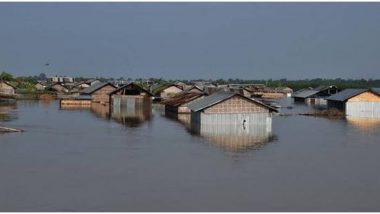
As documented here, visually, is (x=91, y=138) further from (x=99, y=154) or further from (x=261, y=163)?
(x=261, y=163)

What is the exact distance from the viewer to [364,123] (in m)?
26.3

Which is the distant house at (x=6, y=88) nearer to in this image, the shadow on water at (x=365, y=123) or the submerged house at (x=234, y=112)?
the submerged house at (x=234, y=112)

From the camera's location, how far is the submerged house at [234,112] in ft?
70.7

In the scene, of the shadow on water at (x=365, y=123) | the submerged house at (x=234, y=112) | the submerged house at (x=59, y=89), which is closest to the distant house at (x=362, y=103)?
the shadow on water at (x=365, y=123)

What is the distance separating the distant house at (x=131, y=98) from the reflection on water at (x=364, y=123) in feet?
40.8

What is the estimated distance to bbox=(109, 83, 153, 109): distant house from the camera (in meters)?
35.4

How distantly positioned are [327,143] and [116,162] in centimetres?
764

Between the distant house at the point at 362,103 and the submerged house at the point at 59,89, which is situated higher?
the submerged house at the point at 59,89

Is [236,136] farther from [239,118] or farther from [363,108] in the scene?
[363,108]

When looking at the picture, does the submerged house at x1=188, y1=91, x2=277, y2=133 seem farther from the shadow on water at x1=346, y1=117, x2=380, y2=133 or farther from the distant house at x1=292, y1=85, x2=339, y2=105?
the distant house at x1=292, y1=85, x2=339, y2=105

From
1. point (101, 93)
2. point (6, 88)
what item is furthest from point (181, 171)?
point (6, 88)

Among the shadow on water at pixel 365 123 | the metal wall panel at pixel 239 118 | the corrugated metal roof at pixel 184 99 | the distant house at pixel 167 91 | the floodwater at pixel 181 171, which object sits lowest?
the floodwater at pixel 181 171

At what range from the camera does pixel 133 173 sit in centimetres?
1260

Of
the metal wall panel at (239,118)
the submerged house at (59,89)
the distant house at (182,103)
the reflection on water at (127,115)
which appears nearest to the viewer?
the metal wall panel at (239,118)
